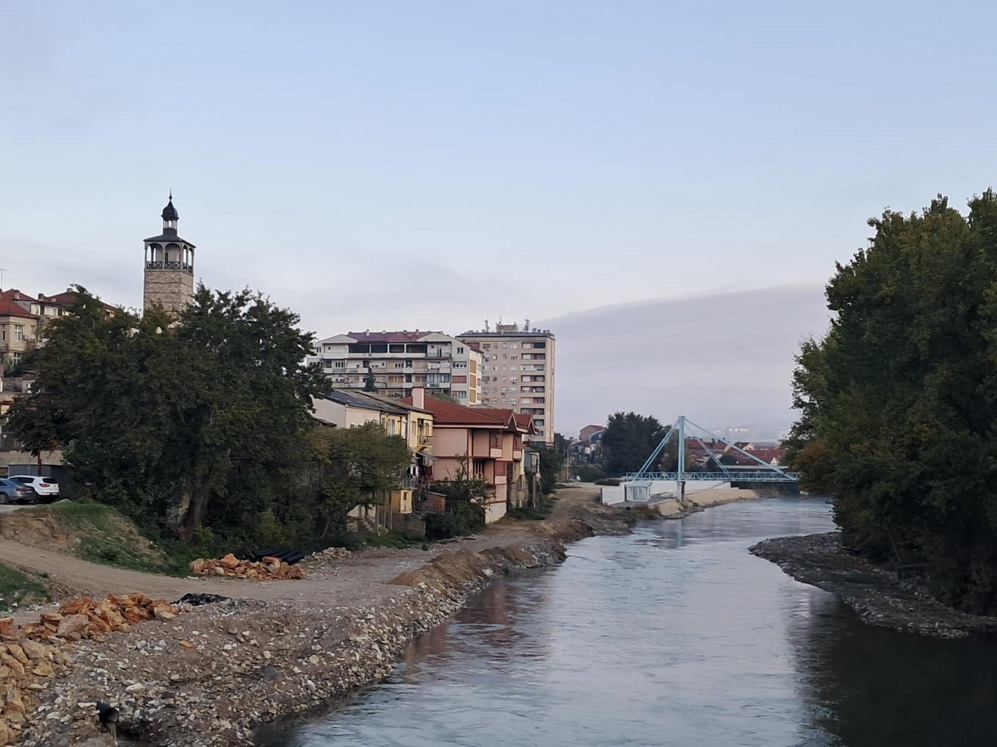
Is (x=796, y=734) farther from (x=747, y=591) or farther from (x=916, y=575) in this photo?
(x=916, y=575)

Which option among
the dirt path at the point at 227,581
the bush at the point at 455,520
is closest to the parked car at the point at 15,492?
the dirt path at the point at 227,581

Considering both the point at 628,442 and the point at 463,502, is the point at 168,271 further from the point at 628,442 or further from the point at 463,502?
the point at 628,442

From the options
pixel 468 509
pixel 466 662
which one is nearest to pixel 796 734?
pixel 466 662

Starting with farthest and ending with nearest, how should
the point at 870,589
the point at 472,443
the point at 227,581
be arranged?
the point at 472,443 < the point at 870,589 < the point at 227,581

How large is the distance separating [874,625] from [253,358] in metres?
24.2

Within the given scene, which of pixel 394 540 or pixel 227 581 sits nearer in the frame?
pixel 227 581

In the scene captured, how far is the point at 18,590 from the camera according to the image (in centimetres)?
2538

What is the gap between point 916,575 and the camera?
4519 cm

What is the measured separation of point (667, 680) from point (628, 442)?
12324cm

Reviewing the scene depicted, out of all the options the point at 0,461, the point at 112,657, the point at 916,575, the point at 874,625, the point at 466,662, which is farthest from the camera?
the point at 0,461

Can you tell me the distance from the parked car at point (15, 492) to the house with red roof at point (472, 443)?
27076mm

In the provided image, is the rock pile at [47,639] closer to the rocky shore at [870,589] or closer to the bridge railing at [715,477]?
the rocky shore at [870,589]

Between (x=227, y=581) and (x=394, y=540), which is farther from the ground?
(x=394, y=540)

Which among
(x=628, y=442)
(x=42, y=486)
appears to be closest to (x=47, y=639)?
(x=42, y=486)
